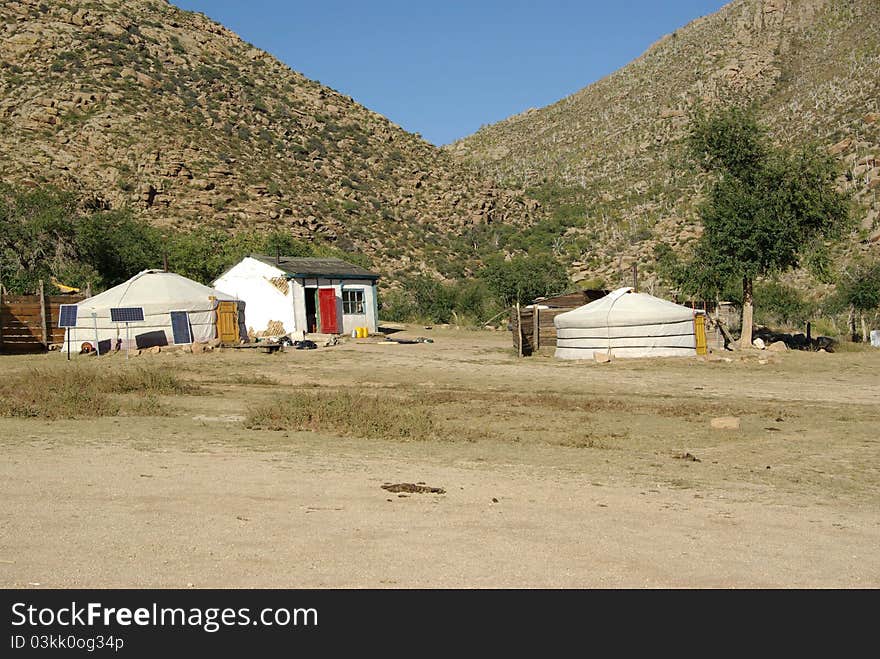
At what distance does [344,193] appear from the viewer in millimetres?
61562

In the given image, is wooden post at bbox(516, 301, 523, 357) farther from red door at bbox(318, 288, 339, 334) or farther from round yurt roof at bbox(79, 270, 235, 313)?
round yurt roof at bbox(79, 270, 235, 313)

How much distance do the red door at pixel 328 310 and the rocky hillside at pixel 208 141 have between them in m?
17.4

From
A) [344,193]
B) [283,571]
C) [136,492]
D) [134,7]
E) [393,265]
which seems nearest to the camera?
[283,571]

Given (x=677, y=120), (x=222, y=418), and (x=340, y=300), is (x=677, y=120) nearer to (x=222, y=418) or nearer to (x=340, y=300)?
(x=340, y=300)

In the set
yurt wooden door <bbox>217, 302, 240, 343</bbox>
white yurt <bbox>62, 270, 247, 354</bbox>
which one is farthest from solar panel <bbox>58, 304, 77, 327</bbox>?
yurt wooden door <bbox>217, 302, 240, 343</bbox>

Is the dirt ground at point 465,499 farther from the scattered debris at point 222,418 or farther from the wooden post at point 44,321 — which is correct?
the wooden post at point 44,321

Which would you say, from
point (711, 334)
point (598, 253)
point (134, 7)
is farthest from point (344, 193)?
point (711, 334)

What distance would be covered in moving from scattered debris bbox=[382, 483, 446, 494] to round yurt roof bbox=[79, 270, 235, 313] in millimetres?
22475

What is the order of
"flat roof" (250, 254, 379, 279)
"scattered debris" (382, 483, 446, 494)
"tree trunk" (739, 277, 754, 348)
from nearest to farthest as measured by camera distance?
1. "scattered debris" (382, 483, 446, 494)
2. "tree trunk" (739, 277, 754, 348)
3. "flat roof" (250, 254, 379, 279)

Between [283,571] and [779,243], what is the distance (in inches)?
930

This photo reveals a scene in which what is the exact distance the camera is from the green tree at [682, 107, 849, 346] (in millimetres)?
26188

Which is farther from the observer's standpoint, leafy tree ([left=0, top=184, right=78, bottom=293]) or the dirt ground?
leafy tree ([left=0, top=184, right=78, bottom=293])

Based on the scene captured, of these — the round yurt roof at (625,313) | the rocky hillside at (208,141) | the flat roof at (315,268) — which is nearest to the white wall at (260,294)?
the flat roof at (315,268)

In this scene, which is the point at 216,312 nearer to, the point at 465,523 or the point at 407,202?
the point at 465,523
